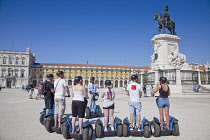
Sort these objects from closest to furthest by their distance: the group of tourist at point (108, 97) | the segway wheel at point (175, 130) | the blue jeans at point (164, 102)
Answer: the group of tourist at point (108, 97) → the segway wheel at point (175, 130) → the blue jeans at point (164, 102)

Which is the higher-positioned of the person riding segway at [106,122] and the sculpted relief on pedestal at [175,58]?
the sculpted relief on pedestal at [175,58]

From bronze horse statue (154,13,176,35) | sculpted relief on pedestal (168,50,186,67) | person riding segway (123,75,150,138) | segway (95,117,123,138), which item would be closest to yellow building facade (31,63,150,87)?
bronze horse statue (154,13,176,35)

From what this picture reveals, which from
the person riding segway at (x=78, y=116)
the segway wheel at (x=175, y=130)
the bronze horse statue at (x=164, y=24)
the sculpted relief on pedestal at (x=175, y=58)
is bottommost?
the segway wheel at (x=175, y=130)

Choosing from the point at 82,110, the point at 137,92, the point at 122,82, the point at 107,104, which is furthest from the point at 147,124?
the point at 122,82

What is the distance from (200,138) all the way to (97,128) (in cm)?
232

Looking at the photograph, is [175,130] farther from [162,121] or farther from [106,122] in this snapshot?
[106,122]

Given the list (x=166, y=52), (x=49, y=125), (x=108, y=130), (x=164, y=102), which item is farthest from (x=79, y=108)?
(x=166, y=52)

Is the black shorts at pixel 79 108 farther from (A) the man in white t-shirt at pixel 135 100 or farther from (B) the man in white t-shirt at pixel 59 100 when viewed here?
(A) the man in white t-shirt at pixel 135 100

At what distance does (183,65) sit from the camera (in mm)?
17266

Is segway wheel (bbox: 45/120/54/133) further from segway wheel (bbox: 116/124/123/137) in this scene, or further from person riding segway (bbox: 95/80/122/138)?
segway wheel (bbox: 116/124/123/137)

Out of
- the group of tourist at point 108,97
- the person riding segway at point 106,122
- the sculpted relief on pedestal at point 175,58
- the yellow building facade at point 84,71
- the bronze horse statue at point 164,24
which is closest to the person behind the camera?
the group of tourist at point 108,97

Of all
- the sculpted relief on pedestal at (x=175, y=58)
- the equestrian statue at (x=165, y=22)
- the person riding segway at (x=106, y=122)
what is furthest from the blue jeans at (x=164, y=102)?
the equestrian statue at (x=165, y=22)

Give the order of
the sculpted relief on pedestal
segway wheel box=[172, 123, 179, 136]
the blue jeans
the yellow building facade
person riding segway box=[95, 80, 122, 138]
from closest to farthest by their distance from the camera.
A: person riding segway box=[95, 80, 122, 138] < segway wheel box=[172, 123, 179, 136] < the blue jeans < the sculpted relief on pedestal < the yellow building facade

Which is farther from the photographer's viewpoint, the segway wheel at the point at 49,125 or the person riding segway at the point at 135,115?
the segway wheel at the point at 49,125
